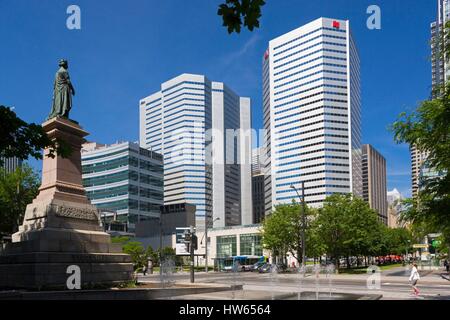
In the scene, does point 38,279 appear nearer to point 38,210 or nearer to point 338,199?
point 38,210

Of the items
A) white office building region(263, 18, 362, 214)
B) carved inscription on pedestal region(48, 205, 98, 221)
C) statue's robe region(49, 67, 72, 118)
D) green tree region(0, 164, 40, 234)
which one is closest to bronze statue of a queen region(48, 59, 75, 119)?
statue's robe region(49, 67, 72, 118)

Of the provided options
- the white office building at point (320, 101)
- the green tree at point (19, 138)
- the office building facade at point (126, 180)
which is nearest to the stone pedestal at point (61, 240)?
the green tree at point (19, 138)

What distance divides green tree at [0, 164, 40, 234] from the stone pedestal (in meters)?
23.3

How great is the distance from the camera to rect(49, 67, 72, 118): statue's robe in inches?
961

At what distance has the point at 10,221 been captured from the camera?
45.6m

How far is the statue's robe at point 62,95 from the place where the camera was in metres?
24.4

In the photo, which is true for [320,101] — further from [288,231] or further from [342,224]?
[342,224]

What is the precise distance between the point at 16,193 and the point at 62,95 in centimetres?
2569

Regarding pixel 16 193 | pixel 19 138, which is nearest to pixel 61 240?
pixel 19 138

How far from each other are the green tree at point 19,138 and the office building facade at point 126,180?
413 ft

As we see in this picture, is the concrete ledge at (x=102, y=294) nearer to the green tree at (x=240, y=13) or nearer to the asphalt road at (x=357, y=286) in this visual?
the asphalt road at (x=357, y=286)

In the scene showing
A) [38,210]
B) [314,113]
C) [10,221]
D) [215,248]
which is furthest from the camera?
[314,113]

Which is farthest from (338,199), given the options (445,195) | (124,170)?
(124,170)
